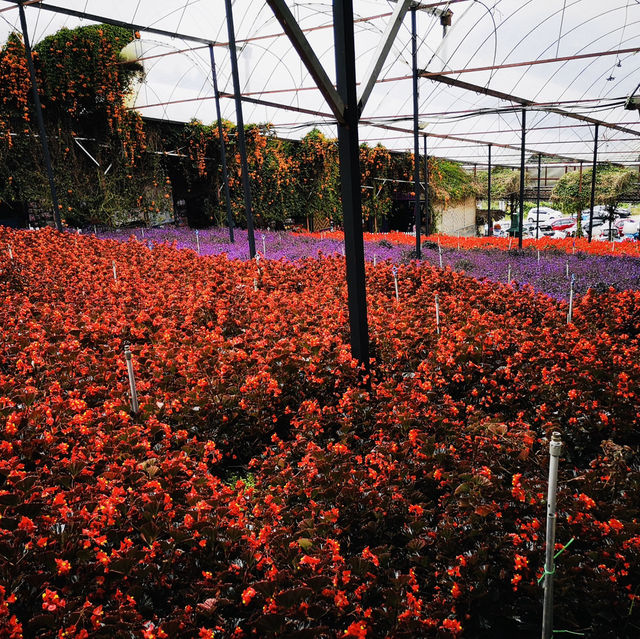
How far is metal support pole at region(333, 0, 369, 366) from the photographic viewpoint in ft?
12.7

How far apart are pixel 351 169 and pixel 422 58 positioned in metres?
9.52

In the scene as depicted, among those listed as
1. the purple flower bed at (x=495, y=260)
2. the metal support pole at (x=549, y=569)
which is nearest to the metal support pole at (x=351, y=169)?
the metal support pole at (x=549, y=569)

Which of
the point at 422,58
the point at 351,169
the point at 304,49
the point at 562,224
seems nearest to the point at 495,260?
the point at 422,58

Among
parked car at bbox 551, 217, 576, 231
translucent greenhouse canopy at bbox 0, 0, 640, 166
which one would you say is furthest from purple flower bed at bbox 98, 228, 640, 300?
parked car at bbox 551, 217, 576, 231

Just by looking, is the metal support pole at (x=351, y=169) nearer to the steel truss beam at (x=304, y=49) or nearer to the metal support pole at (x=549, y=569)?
the steel truss beam at (x=304, y=49)

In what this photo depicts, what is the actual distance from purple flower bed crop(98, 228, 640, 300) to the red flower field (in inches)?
178

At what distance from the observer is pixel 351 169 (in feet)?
13.5

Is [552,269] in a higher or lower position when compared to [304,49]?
lower

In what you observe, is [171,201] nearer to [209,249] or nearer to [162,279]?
[209,249]

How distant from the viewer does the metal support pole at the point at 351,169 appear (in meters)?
3.87

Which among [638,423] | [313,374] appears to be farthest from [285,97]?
[638,423]

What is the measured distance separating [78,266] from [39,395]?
5009mm

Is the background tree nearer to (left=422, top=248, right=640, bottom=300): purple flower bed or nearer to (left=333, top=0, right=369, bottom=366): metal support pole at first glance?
(left=422, top=248, right=640, bottom=300): purple flower bed

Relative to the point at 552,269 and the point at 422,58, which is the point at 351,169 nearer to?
the point at 552,269
